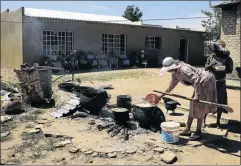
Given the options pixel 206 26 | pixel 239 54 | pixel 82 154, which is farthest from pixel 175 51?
pixel 82 154

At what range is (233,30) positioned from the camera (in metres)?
13.5

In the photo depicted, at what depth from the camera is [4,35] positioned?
1994 centimetres

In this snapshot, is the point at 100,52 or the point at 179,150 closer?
the point at 179,150

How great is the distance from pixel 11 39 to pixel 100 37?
538 cm

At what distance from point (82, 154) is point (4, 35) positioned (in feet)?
57.3

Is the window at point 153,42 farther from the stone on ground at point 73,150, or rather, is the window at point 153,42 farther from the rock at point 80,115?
the stone on ground at point 73,150

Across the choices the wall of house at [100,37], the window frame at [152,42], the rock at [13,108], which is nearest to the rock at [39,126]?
the rock at [13,108]

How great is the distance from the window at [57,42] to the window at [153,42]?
6.12 meters

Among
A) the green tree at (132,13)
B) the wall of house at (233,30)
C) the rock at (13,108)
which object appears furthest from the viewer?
the green tree at (132,13)

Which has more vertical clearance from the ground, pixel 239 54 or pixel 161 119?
pixel 239 54

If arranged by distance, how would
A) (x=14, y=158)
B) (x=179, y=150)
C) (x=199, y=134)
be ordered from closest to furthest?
(x=14, y=158)
(x=179, y=150)
(x=199, y=134)

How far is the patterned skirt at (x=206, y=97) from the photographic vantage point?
5289mm

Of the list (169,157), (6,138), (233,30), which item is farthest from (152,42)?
(169,157)

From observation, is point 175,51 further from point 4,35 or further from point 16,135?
point 16,135
